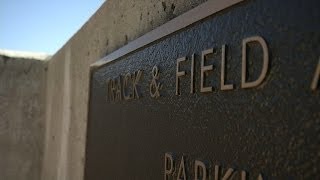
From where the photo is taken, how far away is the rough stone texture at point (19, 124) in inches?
186

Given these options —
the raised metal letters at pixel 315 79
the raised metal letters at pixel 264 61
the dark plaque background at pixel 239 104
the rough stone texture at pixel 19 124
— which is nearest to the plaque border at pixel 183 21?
the dark plaque background at pixel 239 104

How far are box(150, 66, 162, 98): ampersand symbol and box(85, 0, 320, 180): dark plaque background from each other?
3 centimetres

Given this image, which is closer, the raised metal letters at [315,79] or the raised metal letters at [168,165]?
the raised metal letters at [315,79]

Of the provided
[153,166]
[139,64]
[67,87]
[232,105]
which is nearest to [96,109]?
[139,64]

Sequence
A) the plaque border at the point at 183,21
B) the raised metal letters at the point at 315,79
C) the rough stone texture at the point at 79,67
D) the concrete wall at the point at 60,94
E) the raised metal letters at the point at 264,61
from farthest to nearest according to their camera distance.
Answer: the concrete wall at the point at 60,94, the rough stone texture at the point at 79,67, the plaque border at the point at 183,21, the raised metal letters at the point at 264,61, the raised metal letters at the point at 315,79

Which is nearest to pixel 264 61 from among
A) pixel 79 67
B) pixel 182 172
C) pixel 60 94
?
pixel 182 172

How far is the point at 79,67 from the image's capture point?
120 inches

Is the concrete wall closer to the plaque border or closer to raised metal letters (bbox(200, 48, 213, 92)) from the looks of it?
the plaque border

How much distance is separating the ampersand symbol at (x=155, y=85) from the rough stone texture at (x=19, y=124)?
11.1 feet

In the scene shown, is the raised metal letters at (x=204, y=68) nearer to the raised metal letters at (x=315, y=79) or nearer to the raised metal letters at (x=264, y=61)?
the raised metal letters at (x=264, y=61)

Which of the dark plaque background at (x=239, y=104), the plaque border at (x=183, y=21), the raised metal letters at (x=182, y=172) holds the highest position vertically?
the plaque border at (x=183, y=21)

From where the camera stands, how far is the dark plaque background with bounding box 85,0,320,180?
831mm

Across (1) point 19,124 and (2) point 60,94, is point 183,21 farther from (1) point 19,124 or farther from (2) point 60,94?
(1) point 19,124

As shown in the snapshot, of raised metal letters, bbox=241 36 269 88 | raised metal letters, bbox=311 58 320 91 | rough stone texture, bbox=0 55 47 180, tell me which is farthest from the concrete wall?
raised metal letters, bbox=311 58 320 91
